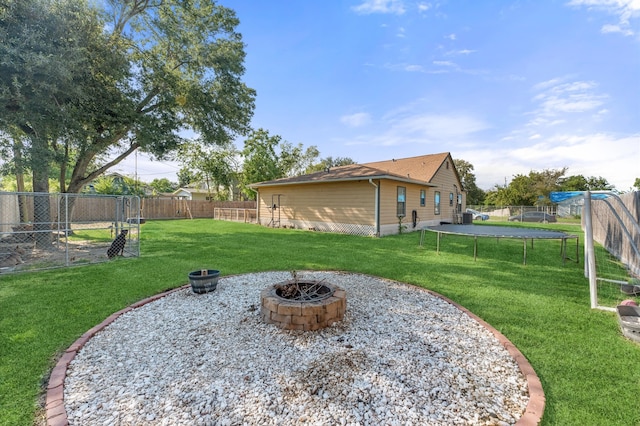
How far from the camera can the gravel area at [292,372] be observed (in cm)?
179

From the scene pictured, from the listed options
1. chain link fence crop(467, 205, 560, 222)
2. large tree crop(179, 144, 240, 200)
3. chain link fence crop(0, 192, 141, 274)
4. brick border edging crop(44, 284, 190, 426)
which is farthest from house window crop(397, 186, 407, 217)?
large tree crop(179, 144, 240, 200)

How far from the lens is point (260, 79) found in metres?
12.5

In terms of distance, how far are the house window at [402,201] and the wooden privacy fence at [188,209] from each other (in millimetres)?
11327

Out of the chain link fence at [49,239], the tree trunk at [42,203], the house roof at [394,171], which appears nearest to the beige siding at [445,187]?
the house roof at [394,171]

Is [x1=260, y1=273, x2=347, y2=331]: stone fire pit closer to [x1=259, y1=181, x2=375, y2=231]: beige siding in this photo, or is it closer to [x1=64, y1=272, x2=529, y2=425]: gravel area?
[x1=64, y1=272, x2=529, y2=425]: gravel area

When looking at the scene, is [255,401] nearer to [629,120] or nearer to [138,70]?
[138,70]

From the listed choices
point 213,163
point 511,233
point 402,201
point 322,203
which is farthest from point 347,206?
point 213,163

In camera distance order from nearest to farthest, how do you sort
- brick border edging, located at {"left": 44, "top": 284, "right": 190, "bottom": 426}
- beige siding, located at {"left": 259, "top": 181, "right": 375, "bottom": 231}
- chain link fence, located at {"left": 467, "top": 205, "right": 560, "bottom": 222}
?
brick border edging, located at {"left": 44, "top": 284, "right": 190, "bottom": 426} → beige siding, located at {"left": 259, "top": 181, "right": 375, "bottom": 231} → chain link fence, located at {"left": 467, "top": 205, "right": 560, "bottom": 222}

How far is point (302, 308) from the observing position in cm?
290

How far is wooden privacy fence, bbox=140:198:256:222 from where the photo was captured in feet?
67.9

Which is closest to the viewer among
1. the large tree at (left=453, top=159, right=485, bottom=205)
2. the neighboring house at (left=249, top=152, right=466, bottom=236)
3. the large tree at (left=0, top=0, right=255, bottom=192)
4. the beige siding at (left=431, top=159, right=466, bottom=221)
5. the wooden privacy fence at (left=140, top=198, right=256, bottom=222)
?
the large tree at (left=0, top=0, right=255, bottom=192)

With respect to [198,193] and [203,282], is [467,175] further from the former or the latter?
[203,282]

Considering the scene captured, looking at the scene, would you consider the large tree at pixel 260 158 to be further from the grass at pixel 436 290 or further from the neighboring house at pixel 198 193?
the grass at pixel 436 290

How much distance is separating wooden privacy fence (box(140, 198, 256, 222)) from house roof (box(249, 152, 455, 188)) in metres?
6.22
